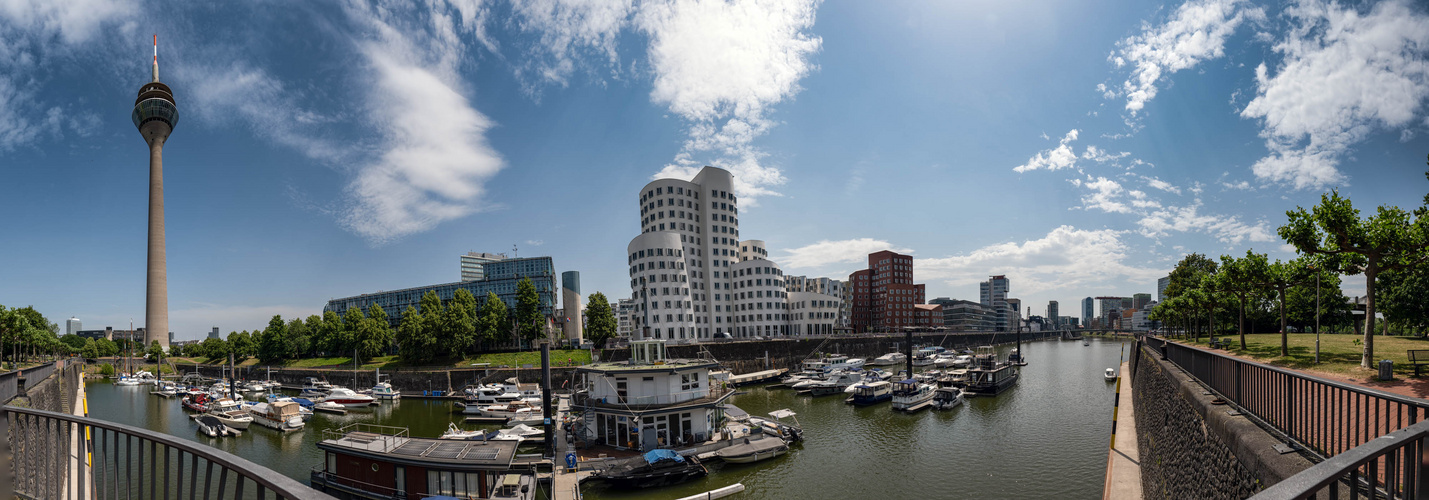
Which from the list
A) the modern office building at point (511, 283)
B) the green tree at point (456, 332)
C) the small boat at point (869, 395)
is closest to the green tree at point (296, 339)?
the modern office building at point (511, 283)

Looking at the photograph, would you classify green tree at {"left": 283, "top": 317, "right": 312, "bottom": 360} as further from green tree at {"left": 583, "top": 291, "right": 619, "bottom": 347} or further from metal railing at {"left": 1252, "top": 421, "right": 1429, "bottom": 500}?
metal railing at {"left": 1252, "top": 421, "right": 1429, "bottom": 500}

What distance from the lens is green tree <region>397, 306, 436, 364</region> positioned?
7475 centimetres

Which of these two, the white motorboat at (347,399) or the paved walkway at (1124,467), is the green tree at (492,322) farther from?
the paved walkway at (1124,467)

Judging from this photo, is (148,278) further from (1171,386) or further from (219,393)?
(1171,386)

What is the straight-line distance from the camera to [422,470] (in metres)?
22.8

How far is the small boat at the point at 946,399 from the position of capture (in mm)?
48438

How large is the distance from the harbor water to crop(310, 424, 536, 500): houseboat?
4.97 meters


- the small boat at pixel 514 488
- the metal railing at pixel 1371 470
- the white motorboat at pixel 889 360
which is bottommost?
the white motorboat at pixel 889 360

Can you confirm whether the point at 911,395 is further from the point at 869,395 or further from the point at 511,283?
the point at 511,283

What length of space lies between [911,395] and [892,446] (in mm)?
15063

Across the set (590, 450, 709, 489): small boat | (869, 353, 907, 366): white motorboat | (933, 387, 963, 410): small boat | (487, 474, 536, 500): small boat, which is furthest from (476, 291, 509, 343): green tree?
(487, 474, 536, 500): small boat

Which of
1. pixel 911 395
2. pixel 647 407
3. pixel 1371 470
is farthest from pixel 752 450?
pixel 1371 470

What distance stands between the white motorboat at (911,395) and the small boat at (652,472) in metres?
25.5

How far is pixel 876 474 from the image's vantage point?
1197 inches
